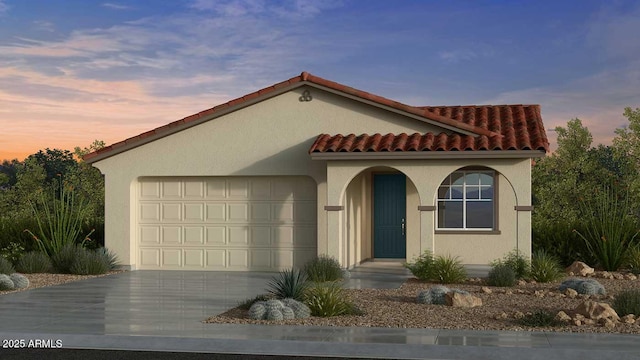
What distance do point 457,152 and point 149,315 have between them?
29.7ft

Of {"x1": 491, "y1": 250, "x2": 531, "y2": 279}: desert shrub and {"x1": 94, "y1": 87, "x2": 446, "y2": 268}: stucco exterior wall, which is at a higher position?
{"x1": 94, "y1": 87, "x2": 446, "y2": 268}: stucco exterior wall

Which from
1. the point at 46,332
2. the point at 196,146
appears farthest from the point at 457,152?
the point at 46,332

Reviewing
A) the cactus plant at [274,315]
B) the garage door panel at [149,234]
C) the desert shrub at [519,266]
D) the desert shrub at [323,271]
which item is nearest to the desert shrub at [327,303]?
the cactus plant at [274,315]

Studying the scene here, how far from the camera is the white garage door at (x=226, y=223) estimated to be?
22.4 m

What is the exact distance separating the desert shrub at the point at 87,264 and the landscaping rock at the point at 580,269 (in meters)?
11.3

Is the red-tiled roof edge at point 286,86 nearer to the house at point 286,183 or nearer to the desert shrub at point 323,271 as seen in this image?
the house at point 286,183

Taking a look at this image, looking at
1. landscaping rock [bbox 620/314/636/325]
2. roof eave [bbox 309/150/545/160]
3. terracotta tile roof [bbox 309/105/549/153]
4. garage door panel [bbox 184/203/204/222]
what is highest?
terracotta tile roof [bbox 309/105/549/153]

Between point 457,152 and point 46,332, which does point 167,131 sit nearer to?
point 457,152

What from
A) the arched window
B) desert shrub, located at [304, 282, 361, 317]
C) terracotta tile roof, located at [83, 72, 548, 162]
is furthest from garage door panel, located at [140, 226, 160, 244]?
desert shrub, located at [304, 282, 361, 317]

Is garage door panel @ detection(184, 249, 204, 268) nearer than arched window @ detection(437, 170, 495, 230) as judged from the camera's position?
Yes

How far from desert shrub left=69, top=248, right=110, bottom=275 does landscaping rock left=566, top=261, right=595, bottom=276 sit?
11.3 meters

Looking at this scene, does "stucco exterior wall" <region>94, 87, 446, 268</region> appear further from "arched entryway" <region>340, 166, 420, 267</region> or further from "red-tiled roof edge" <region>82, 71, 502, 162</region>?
"arched entryway" <region>340, 166, 420, 267</region>

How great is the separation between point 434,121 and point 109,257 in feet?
29.1

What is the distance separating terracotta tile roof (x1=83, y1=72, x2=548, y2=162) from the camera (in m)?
21.1
